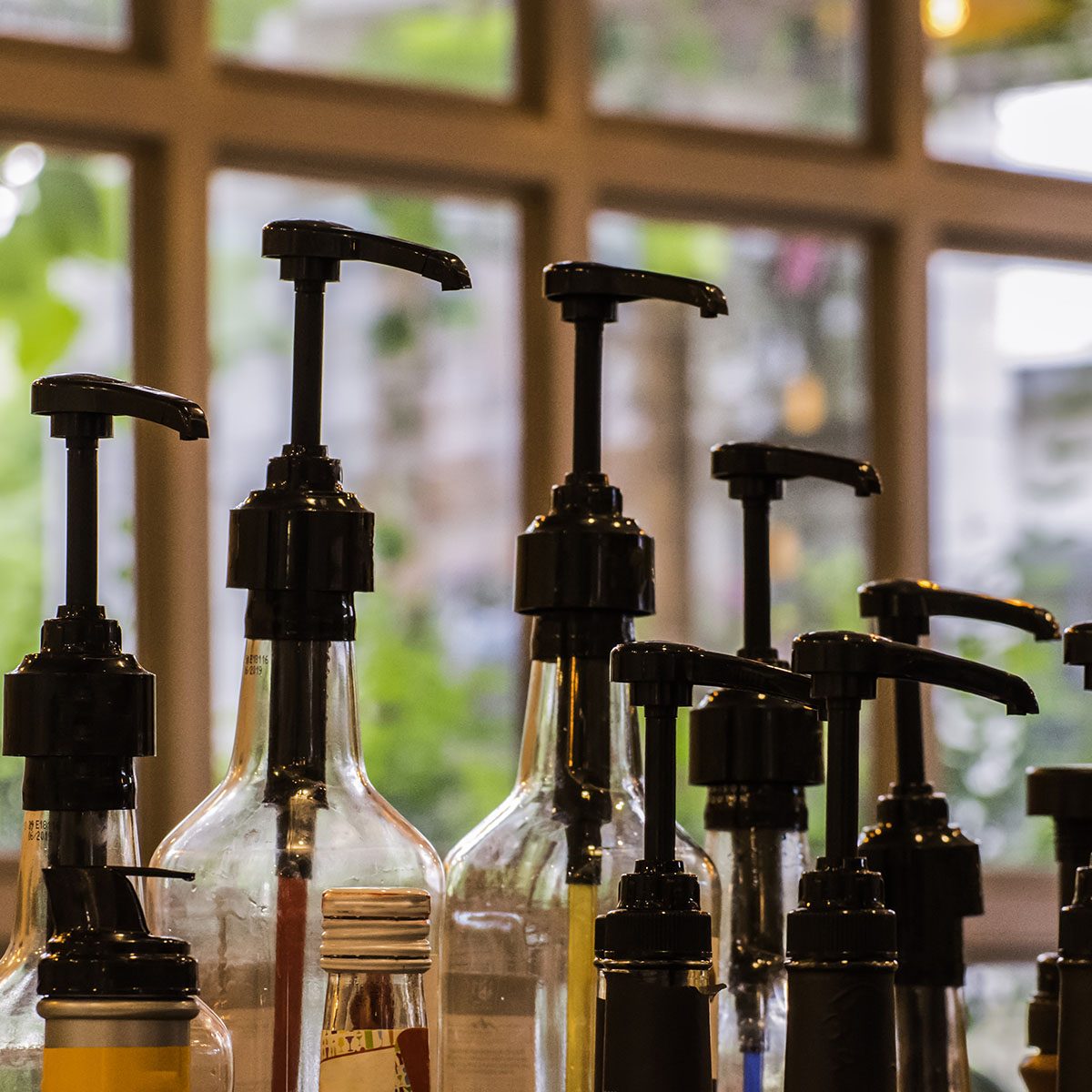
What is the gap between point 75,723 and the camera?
1.29ft

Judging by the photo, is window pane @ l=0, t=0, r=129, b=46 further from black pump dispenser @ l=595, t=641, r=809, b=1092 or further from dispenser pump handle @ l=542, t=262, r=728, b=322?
black pump dispenser @ l=595, t=641, r=809, b=1092

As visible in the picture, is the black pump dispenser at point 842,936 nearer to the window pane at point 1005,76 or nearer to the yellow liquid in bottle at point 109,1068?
the yellow liquid in bottle at point 109,1068

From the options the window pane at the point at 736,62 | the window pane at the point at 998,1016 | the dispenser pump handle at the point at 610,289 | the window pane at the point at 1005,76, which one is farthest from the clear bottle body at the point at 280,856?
the window pane at the point at 1005,76

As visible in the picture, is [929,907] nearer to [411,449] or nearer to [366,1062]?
[366,1062]

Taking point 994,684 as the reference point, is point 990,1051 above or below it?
below

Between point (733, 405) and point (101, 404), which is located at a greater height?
point (733, 405)

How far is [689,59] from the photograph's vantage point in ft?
5.82

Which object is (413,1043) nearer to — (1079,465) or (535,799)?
(535,799)

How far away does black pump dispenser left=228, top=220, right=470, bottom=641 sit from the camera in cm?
42

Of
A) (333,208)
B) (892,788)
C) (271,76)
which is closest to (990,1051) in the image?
(333,208)

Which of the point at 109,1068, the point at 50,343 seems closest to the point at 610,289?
the point at 109,1068

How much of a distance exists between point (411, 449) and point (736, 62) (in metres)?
0.50

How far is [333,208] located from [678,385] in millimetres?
346

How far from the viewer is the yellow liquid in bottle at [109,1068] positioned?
339mm
